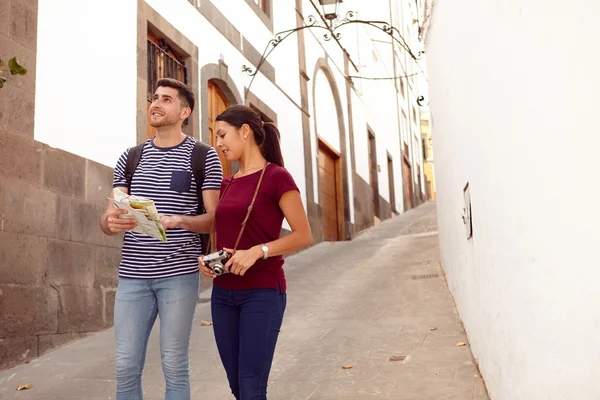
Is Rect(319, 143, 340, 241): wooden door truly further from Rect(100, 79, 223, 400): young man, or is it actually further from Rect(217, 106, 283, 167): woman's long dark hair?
Rect(217, 106, 283, 167): woman's long dark hair

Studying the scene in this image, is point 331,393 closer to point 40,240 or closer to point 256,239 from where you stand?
point 256,239

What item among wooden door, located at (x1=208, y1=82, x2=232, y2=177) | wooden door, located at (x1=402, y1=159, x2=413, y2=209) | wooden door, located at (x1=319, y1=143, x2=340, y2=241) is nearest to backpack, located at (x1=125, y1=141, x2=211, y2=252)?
wooden door, located at (x1=208, y1=82, x2=232, y2=177)

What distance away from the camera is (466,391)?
A: 467cm

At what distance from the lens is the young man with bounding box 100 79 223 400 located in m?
3.23

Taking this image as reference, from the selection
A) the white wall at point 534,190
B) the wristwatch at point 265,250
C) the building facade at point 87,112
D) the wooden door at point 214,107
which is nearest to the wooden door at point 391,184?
the building facade at point 87,112

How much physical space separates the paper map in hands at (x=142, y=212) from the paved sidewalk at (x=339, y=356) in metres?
2.07

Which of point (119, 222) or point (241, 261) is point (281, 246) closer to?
point (241, 261)

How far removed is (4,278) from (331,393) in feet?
9.37

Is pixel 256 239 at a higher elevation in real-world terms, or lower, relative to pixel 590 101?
lower

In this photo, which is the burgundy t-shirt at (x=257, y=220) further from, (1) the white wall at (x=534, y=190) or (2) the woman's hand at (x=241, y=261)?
(1) the white wall at (x=534, y=190)

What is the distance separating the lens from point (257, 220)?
10.1 feet

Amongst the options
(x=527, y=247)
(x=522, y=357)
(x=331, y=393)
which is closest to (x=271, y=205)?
(x=527, y=247)

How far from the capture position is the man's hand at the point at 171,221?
3.17 metres

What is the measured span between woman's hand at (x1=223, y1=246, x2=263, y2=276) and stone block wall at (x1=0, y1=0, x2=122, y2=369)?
11.3 ft
